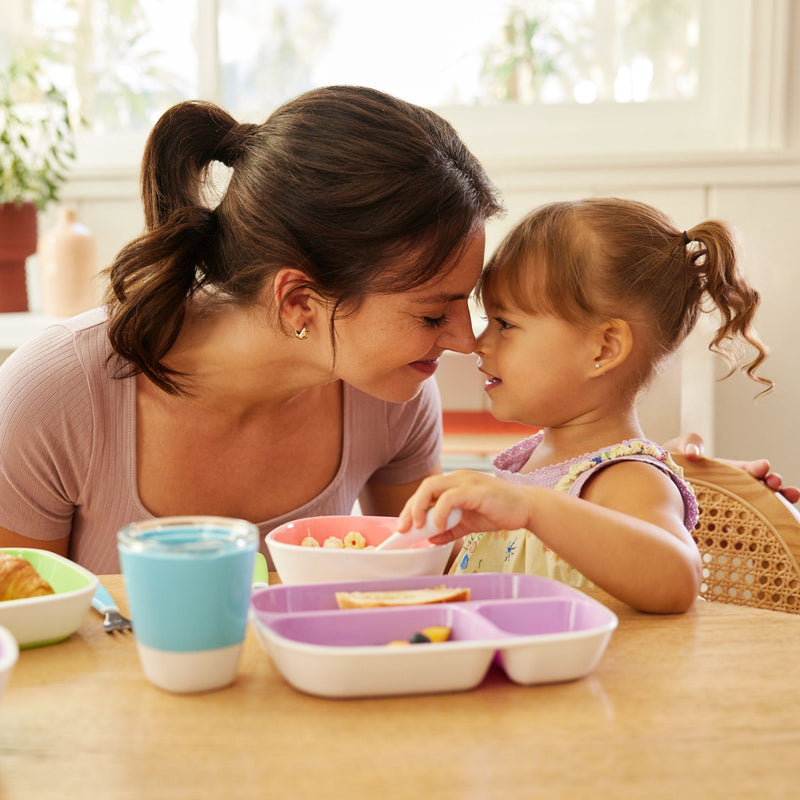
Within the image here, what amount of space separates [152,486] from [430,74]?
5.18 ft

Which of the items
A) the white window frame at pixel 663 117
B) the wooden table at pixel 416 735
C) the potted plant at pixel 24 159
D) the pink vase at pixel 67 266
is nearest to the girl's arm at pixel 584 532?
the wooden table at pixel 416 735

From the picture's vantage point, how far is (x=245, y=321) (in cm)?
138

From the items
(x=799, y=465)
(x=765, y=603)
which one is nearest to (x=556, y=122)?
(x=799, y=465)

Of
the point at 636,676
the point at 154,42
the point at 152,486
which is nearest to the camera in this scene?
the point at 636,676

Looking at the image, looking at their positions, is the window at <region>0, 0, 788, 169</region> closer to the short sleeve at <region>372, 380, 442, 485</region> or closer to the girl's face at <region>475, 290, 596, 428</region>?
the short sleeve at <region>372, 380, 442, 485</region>

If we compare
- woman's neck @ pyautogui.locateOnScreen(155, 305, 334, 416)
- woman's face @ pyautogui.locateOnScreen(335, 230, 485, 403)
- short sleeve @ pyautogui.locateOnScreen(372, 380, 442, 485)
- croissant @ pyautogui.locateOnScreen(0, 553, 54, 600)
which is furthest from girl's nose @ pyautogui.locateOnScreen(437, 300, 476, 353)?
croissant @ pyautogui.locateOnScreen(0, 553, 54, 600)

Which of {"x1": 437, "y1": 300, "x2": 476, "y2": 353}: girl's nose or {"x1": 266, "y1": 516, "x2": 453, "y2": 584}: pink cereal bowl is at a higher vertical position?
{"x1": 437, "y1": 300, "x2": 476, "y2": 353}: girl's nose

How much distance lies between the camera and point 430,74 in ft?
8.52

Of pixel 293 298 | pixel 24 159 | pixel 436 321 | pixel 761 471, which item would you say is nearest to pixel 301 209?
pixel 293 298

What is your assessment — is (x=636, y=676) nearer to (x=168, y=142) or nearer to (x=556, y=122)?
(x=168, y=142)

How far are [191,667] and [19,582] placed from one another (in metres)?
0.23

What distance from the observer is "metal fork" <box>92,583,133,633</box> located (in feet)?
2.86

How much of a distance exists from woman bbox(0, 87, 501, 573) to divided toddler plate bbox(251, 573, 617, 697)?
51 cm

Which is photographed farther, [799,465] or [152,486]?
[799,465]
